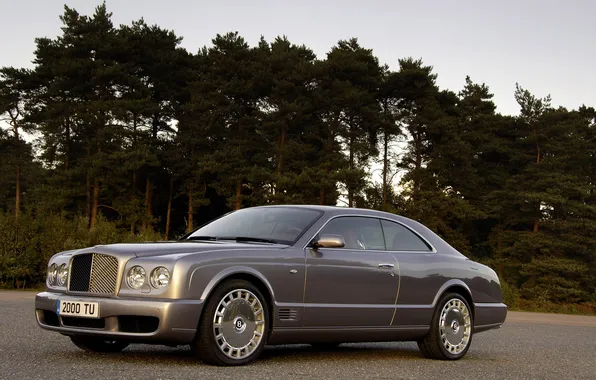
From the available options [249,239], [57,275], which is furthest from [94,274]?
[249,239]

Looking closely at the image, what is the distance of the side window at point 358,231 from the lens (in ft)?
29.8

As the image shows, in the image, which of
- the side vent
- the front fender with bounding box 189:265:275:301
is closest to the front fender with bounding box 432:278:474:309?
the side vent

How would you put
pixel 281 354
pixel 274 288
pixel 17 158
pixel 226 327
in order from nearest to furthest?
1. pixel 226 327
2. pixel 274 288
3. pixel 281 354
4. pixel 17 158

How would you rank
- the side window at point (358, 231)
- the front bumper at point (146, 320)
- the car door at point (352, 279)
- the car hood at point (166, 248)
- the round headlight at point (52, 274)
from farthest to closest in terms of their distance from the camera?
the side window at point (358, 231) → the car door at point (352, 279) → the round headlight at point (52, 274) → the car hood at point (166, 248) → the front bumper at point (146, 320)

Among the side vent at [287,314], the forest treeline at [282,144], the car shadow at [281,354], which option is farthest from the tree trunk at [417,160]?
the side vent at [287,314]

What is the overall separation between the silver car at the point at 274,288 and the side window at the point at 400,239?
2 cm

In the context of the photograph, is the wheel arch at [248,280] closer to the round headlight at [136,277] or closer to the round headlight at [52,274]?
the round headlight at [136,277]

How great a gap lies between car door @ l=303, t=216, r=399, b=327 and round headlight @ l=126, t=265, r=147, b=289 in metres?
1.67

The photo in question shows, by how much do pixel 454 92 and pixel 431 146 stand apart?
590 cm

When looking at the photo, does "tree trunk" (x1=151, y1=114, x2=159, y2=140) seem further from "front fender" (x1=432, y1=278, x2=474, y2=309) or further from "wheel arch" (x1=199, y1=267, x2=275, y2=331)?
"wheel arch" (x1=199, y1=267, x2=275, y2=331)

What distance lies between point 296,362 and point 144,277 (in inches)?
74.2

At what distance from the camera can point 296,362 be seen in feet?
27.8

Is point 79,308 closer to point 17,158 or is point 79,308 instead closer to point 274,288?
point 274,288

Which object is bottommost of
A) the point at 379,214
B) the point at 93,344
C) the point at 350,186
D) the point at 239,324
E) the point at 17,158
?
the point at 93,344
